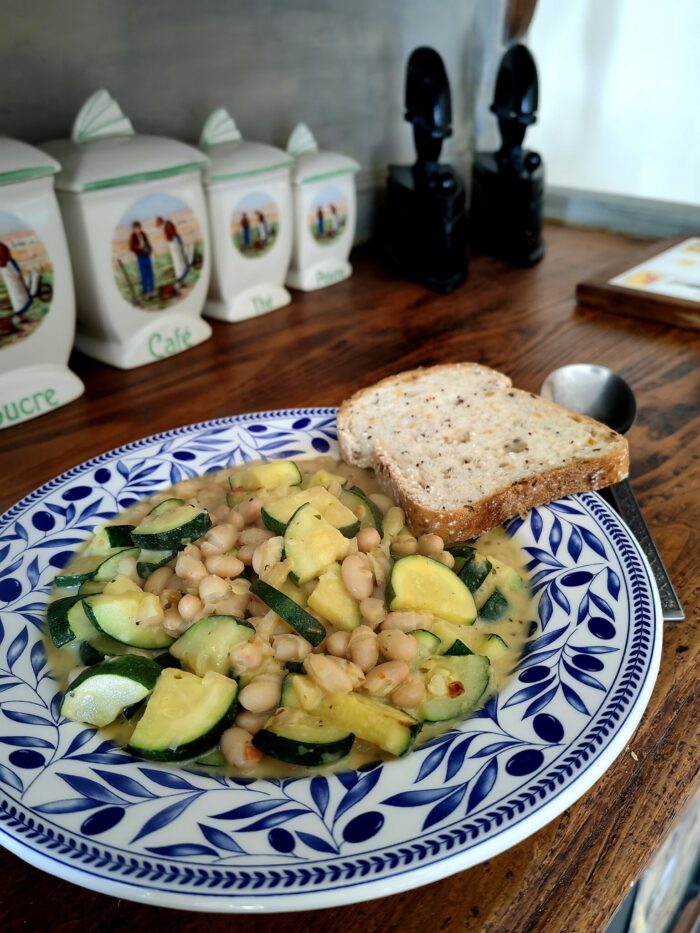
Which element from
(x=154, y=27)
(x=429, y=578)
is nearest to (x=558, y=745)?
(x=429, y=578)

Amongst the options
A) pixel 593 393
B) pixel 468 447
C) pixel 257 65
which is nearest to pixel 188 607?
pixel 468 447

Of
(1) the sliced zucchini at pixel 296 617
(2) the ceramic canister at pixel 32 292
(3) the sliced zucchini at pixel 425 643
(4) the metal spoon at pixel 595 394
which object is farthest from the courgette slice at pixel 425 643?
(2) the ceramic canister at pixel 32 292

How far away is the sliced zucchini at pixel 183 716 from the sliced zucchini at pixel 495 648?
11.3 inches

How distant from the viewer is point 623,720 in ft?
2.43

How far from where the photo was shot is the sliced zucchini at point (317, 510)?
104 cm

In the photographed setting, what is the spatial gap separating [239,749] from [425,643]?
24 cm

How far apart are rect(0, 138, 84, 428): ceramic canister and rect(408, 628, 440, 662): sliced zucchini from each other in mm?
1038

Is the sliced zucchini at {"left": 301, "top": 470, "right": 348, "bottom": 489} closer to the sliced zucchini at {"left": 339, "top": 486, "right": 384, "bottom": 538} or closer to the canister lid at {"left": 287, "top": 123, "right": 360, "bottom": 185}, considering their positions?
the sliced zucchini at {"left": 339, "top": 486, "right": 384, "bottom": 538}

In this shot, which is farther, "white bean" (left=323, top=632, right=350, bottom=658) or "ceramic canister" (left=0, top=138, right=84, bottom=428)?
"ceramic canister" (left=0, top=138, right=84, bottom=428)

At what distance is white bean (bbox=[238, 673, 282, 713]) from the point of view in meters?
0.81

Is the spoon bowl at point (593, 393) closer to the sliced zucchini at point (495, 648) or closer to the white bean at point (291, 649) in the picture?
the sliced zucchini at point (495, 648)

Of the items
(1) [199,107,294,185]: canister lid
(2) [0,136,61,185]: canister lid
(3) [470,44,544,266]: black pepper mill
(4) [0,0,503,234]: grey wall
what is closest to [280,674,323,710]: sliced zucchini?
(2) [0,136,61,185]: canister lid

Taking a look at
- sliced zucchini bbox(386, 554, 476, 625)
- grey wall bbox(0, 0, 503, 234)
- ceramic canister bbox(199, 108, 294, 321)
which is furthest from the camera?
ceramic canister bbox(199, 108, 294, 321)

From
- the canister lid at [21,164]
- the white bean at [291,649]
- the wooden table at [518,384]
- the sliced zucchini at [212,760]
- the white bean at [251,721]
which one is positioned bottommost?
the wooden table at [518,384]
